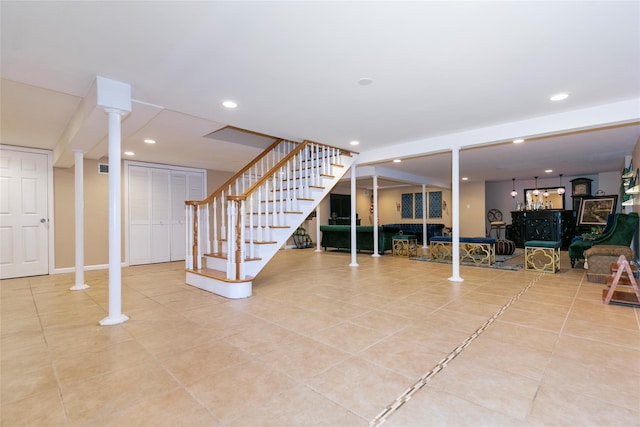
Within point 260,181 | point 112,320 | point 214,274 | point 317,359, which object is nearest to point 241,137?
point 260,181

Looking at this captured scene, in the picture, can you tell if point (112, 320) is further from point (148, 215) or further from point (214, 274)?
point (148, 215)

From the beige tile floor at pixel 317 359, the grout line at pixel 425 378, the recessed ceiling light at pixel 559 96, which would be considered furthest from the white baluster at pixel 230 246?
the recessed ceiling light at pixel 559 96

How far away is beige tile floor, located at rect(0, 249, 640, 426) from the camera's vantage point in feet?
5.24

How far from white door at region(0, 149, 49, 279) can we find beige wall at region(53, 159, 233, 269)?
0.62 feet

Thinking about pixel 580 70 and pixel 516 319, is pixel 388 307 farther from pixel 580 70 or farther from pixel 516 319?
pixel 580 70

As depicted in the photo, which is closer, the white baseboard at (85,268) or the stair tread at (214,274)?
the stair tread at (214,274)

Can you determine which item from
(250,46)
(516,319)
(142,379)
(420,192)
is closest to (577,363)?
(516,319)

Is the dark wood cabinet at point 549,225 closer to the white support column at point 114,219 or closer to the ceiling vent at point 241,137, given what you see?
the ceiling vent at point 241,137

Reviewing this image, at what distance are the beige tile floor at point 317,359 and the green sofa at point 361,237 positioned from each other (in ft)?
13.6

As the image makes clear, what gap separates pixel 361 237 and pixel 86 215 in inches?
252

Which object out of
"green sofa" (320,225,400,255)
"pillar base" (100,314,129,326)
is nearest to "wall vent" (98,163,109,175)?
"pillar base" (100,314,129,326)

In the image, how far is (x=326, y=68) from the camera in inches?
105

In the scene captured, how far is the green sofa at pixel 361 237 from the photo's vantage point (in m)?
8.14

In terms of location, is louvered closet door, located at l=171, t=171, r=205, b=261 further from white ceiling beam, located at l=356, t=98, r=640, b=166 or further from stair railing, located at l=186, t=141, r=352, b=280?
white ceiling beam, located at l=356, t=98, r=640, b=166
